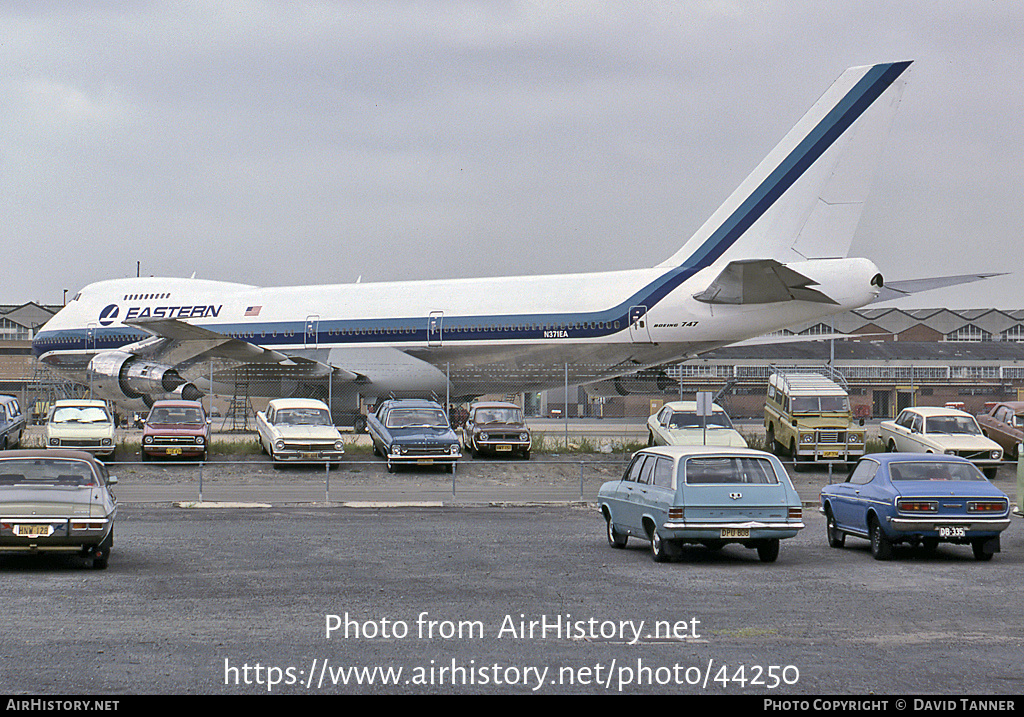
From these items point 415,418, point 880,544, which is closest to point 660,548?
point 880,544

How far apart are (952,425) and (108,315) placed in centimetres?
2954

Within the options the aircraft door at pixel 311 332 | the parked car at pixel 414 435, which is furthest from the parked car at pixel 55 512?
the aircraft door at pixel 311 332

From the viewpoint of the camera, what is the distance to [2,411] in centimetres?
3200

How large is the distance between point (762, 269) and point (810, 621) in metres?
19.9

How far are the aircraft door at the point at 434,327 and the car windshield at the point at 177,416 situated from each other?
891 cm

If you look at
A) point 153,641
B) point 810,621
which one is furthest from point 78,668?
point 810,621

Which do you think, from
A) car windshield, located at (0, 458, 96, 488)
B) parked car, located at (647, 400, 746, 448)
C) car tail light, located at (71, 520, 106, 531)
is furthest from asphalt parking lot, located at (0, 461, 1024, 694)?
parked car, located at (647, 400, 746, 448)

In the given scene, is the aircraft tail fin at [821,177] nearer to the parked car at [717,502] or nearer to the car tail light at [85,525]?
the parked car at [717,502]

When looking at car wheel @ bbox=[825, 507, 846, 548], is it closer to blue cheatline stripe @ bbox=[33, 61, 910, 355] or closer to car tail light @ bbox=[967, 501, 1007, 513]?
car tail light @ bbox=[967, 501, 1007, 513]

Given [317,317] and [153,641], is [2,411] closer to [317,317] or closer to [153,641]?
[317,317]

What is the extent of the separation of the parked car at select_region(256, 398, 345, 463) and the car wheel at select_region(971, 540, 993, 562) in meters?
16.4

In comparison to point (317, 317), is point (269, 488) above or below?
below

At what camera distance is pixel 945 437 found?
99.0 ft

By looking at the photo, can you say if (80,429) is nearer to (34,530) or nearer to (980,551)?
(34,530)
